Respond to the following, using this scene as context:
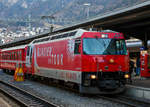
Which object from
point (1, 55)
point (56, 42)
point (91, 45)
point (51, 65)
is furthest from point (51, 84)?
point (1, 55)

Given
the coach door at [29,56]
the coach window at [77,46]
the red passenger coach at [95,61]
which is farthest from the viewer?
the coach door at [29,56]

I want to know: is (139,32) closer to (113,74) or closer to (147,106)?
(113,74)

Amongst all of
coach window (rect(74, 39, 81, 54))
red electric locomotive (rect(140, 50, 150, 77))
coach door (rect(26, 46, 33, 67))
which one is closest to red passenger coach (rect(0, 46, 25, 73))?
coach door (rect(26, 46, 33, 67))

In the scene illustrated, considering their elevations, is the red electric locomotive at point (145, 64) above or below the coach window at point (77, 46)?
below

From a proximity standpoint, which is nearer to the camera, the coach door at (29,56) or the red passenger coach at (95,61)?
the red passenger coach at (95,61)

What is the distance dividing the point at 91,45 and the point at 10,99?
470cm

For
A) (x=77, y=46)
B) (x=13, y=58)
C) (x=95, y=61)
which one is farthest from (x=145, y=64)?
(x=13, y=58)

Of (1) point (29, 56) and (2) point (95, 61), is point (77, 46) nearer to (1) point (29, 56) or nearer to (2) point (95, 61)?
(2) point (95, 61)

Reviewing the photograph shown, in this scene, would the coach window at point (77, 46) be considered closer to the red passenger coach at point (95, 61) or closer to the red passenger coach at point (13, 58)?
the red passenger coach at point (95, 61)

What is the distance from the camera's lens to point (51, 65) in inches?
680

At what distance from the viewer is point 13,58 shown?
2800cm

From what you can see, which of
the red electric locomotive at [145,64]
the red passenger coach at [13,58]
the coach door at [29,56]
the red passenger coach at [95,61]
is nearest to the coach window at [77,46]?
the red passenger coach at [95,61]

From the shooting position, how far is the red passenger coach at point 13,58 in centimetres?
2478

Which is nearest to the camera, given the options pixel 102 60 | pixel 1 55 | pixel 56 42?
pixel 102 60
